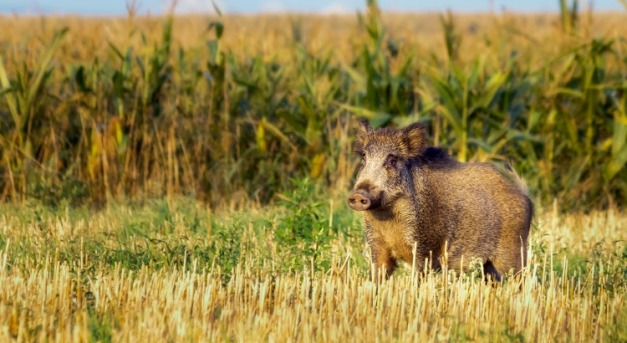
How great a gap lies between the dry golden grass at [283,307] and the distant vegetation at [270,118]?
458 cm

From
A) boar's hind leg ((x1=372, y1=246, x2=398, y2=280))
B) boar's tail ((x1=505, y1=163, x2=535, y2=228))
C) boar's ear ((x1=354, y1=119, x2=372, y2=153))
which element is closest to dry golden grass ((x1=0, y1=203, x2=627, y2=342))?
boar's hind leg ((x1=372, y1=246, x2=398, y2=280))

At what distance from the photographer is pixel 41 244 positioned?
7.80 m

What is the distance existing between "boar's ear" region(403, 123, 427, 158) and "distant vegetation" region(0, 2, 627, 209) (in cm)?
414

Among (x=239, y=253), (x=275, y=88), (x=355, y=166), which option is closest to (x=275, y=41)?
(x=275, y=88)

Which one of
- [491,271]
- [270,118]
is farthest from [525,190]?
[270,118]

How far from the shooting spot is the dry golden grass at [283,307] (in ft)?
17.6

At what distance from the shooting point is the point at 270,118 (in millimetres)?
12625

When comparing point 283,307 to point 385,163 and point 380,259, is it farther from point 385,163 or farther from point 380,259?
point 385,163

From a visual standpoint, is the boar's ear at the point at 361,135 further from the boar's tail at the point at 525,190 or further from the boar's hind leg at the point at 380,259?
the boar's tail at the point at 525,190

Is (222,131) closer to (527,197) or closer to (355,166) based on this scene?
(355,166)

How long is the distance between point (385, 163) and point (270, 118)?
5.89 m

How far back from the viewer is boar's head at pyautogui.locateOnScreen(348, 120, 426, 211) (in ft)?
21.7

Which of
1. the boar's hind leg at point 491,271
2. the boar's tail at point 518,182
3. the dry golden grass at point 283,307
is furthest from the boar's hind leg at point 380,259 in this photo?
the boar's tail at point 518,182

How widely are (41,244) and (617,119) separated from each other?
23.4 feet
